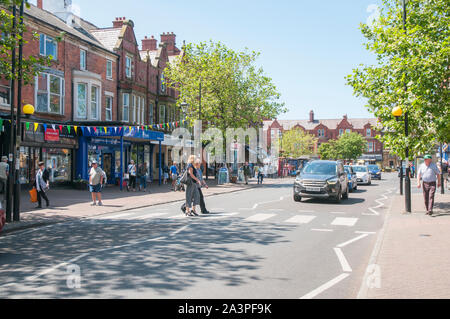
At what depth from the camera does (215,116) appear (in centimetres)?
3306

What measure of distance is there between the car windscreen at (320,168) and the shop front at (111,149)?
10.6 meters

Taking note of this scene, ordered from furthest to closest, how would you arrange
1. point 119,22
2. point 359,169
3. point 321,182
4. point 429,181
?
point 119,22 < point 359,169 < point 321,182 < point 429,181

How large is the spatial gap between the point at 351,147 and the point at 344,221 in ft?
258

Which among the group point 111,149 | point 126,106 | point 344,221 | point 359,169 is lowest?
point 344,221

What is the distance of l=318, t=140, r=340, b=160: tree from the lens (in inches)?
3541

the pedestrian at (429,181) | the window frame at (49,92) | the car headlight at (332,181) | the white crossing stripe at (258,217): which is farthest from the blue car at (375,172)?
the white crossing stripe at (258,217)

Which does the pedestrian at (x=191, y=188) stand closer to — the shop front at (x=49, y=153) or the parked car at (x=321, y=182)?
the parked car at (x=321, y=182)

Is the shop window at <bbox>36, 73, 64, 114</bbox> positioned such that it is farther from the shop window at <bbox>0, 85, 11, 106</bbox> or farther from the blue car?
the blue car

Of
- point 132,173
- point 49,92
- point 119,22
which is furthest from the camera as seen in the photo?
point 119,22

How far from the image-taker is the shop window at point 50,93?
78.4ft

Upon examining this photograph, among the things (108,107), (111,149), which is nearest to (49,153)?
(111,149)

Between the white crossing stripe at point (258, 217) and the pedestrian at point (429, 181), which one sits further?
the pedestrian at point (429, 181)

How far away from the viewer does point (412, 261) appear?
6605 mm

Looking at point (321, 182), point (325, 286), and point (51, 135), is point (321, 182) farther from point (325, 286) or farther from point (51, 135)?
point (51, 135)
